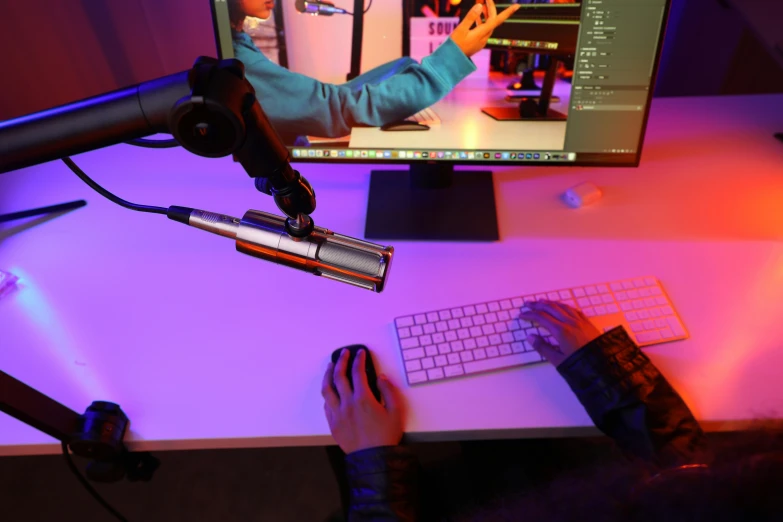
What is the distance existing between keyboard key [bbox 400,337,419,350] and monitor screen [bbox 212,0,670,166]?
309 mm

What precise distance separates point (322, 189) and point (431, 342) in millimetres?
434

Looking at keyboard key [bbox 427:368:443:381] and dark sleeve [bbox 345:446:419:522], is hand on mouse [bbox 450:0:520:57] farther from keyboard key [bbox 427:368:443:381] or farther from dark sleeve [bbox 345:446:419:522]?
dark sleeve [bbox 345:446:419:522]

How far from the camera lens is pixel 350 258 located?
1.45 ft

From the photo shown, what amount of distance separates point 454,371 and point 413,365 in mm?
55

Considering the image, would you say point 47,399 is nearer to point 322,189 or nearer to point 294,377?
point 294,377

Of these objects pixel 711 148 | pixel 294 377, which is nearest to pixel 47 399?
pixel 294 377

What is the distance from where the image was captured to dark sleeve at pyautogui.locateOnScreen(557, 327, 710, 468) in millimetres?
646

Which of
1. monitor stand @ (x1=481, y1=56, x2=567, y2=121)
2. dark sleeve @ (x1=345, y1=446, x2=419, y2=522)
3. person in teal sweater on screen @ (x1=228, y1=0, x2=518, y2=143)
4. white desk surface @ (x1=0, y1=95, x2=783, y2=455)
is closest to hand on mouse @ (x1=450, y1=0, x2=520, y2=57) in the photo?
person in teal sweater on screen @ (x1=228, y1=0, x2=518, y2=143)

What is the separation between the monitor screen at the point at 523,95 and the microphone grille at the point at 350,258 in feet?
1.48

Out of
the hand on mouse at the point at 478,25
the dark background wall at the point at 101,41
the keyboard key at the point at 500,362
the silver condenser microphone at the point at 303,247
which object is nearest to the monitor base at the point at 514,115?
the hand on mouse at the point at 478,25

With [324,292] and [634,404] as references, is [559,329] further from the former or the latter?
[324,292]

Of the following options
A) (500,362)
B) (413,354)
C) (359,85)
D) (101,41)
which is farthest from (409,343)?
(101,41)

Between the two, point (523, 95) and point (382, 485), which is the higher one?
point (523, 95)

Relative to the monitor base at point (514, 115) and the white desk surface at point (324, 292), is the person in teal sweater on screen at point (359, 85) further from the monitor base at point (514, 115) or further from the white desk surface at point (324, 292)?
the white desk surface at point (324, 292)
